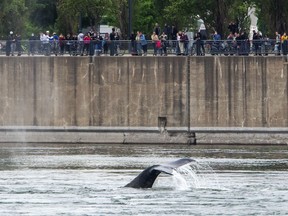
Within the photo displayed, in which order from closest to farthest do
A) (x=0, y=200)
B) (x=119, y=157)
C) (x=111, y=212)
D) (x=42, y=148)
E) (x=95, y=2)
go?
(x=111, y=212) < (x=0, y=200) < (x=119, y=157) < (x=42, y=148) < (x=95, y=2)

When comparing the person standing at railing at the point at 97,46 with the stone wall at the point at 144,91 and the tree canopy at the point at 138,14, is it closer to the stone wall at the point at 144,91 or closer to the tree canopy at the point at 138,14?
the stone wall at the point at 144,91

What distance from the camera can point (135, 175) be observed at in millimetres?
53750

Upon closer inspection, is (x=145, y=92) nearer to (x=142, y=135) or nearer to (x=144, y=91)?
(x=144, y=91)

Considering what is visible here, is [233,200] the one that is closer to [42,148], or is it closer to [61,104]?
[42,148]

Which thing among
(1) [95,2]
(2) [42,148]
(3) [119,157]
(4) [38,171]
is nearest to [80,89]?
(2) [42,148]

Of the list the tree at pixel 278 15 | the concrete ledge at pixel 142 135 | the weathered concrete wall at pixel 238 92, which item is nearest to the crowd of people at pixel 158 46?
the weathered concrete wall at pixel 238 92

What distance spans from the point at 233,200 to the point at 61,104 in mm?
29965

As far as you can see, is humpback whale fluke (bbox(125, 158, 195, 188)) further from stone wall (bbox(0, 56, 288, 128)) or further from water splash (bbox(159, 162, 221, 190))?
stone wall (bbox(0, 56, 288, 128))

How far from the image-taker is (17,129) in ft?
242

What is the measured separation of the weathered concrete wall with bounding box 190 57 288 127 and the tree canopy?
414 inches

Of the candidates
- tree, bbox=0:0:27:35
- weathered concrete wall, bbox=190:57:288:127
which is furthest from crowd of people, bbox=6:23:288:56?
tree, bbox=0:0:27:35

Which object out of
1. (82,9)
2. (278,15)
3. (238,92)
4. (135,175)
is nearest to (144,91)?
(238,92)

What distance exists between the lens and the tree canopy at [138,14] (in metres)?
85.7

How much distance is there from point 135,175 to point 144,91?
782 inches
